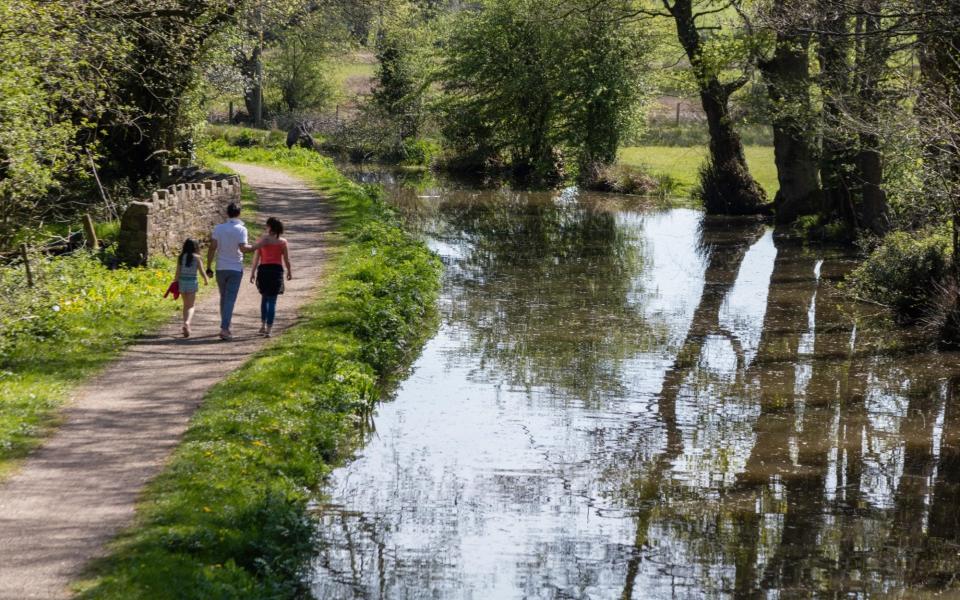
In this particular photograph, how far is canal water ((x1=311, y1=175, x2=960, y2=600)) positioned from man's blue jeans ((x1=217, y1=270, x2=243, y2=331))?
278 cm

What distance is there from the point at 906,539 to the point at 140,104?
23636 mm

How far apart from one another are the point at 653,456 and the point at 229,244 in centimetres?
691

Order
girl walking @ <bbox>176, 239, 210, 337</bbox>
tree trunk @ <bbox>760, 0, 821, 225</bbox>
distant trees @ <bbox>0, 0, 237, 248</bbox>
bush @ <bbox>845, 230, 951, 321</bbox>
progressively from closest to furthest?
1. distant trees @ <bbox>0, 0, 237, 248</bbox>
2. girl walking @ <bbox>176, 239, 210, 337</bbox>
3. bush @ <bbox>845, 230, 951, 321</bbox>
4. tree trunk @ <bbox>760, 0, 821, 225</bbox>

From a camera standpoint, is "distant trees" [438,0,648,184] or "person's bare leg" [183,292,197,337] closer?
"person's bare leg" [183,292,197,337]

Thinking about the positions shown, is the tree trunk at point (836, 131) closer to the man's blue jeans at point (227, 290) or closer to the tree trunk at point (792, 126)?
the tree trunk at point (792, 126)

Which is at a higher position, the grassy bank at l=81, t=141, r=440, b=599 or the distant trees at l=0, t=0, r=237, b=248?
the distant trees at l=0, t=0, r=237, b=248

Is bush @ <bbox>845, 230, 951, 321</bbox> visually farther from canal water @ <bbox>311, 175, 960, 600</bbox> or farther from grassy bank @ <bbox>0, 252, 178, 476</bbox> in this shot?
grassy bank @ <bbox>0, 252, 178, 476</bbox>

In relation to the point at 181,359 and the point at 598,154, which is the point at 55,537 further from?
the point at 598,154

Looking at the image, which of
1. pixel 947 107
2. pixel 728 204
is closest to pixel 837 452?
pixel 947 107

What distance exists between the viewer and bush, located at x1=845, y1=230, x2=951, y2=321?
20.0 metres

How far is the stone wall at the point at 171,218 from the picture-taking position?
20391mm

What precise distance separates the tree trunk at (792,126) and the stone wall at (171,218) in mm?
12356

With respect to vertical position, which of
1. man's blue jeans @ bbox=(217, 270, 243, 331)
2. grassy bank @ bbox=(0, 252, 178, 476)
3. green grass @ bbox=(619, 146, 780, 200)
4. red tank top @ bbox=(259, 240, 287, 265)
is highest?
green grass @ bbox=(619, 146, 780, 200)

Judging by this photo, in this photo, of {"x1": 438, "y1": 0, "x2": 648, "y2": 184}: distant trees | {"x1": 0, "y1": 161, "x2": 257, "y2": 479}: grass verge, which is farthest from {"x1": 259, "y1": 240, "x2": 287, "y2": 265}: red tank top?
{"x1": 438, "y1": 0, "x2": 648, "y2": 184}: distant trees
